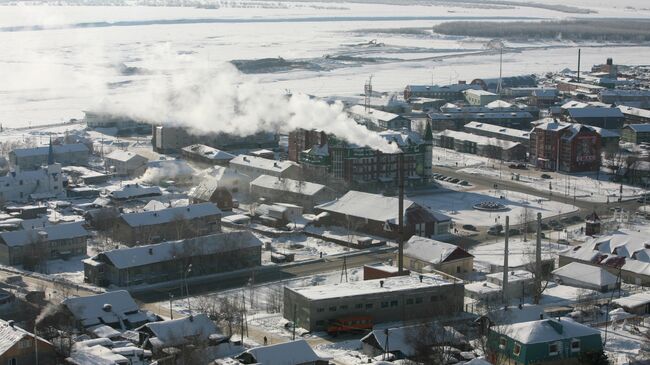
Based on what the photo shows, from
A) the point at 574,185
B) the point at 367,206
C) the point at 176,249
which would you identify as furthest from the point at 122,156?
the point at 574,185

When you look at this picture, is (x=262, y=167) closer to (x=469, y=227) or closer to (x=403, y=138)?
(x=403, y=138)

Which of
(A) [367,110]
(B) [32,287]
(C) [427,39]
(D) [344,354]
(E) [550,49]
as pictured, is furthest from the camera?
(C) [427,39]

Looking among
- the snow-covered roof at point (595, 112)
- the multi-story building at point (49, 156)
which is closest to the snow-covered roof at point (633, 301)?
the multi-story building at point (49, 156)

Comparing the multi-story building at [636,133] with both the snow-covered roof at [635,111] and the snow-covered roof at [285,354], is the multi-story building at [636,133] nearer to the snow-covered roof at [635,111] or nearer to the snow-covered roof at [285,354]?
the snow-covered roof at [635,111]

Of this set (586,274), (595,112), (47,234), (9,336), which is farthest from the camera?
(595,112)

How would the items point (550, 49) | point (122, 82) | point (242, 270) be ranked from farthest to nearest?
1. point (550, 49)
2. point (122, 82)
3. point (242, 270)

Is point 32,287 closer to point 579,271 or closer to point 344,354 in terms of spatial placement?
point 344,354

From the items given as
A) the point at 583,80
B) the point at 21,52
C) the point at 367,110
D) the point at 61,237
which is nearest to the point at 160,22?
the point at 21,52
